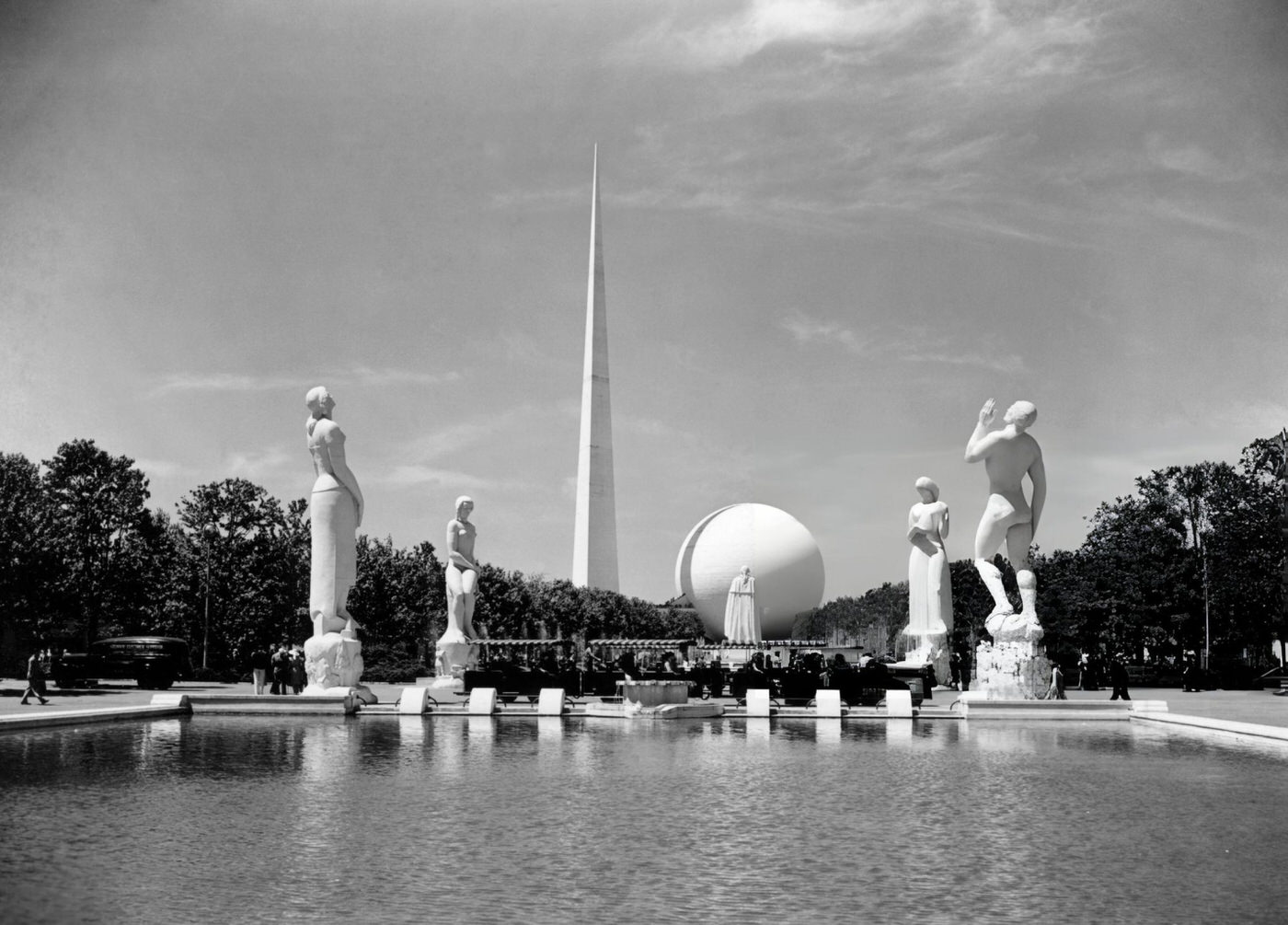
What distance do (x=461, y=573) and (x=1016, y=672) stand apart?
11704 mm

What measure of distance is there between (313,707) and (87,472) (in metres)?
26.0

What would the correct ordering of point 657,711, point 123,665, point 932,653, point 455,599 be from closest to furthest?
point 657,711 < point 455,599 < point 932,653 < point 123,665

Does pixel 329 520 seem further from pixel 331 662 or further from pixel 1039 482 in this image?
pixel 1039 482

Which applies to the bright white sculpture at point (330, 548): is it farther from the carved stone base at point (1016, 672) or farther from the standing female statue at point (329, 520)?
the carved stone base at point (1016, 672)

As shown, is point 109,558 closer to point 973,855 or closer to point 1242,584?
point 1242,584

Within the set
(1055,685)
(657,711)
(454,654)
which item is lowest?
(657,711)

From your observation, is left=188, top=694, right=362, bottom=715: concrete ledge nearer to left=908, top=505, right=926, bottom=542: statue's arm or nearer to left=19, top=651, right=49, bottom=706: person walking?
left=19, top=651, right=49, bottom=706: person walking

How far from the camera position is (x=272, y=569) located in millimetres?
40438

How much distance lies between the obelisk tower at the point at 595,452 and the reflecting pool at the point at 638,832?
60853 mm

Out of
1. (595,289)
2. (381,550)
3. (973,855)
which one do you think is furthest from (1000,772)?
(595,289)

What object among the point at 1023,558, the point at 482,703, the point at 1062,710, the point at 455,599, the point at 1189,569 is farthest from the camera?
the point at 1189,569

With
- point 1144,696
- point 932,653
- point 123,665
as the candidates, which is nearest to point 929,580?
point 932,653

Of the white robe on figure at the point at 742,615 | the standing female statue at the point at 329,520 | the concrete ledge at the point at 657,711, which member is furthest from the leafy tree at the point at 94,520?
the concrete ledge at the point at 657,711

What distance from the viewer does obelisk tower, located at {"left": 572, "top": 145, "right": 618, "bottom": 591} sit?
73.2 metres
